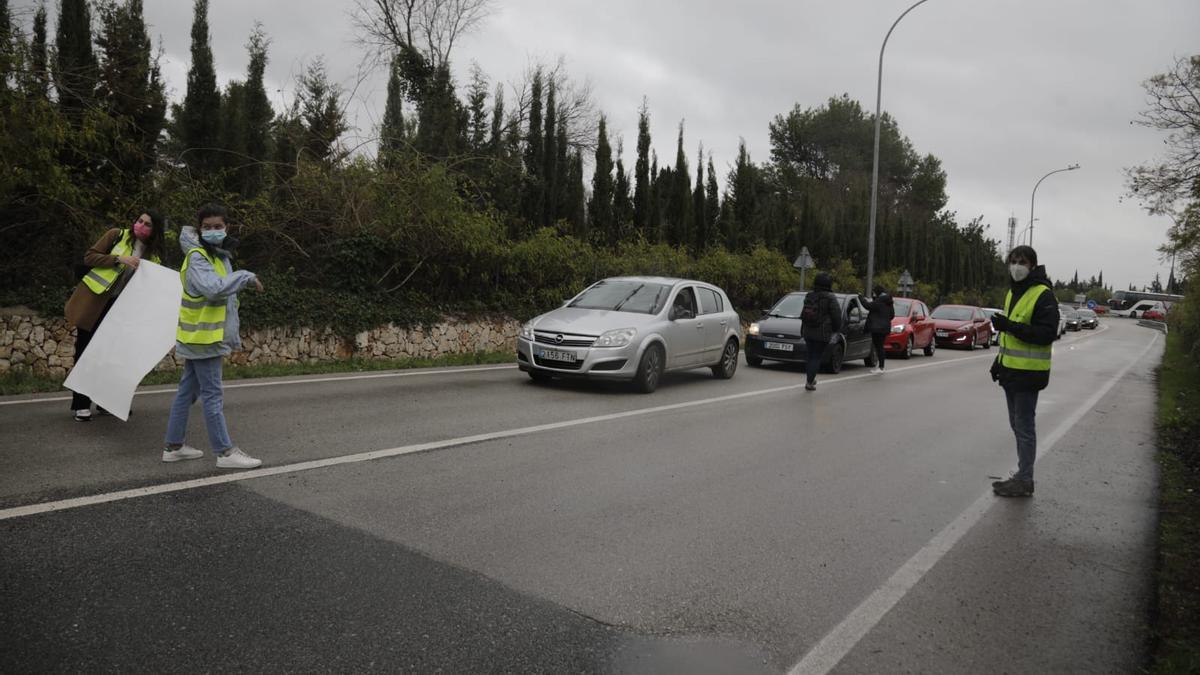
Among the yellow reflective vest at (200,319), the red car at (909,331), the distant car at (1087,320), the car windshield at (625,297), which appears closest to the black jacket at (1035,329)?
the car windshield at (625,297)

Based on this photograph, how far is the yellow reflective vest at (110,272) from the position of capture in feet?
23.1

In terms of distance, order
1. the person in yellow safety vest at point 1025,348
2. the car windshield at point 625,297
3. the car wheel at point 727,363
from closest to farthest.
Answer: the person in yellow safety vest at point 1025,348, the car windshield at point 625,297, the car wheel at point 727,363

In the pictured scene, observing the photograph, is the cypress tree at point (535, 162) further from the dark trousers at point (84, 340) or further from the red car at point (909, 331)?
the dark trousers at point (84, 340)

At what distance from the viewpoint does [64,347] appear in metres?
10.6

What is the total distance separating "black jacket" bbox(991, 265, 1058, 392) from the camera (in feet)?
20.4

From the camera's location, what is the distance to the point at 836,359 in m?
16.0

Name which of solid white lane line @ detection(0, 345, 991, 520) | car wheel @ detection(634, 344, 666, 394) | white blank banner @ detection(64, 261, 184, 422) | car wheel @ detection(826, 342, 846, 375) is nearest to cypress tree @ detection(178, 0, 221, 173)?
car wheel @ detection(634, 344, 666, 394)

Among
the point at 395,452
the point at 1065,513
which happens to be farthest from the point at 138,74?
the point at 1065,513

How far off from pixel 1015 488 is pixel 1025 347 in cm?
113

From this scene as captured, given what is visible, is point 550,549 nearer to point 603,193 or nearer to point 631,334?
point 631,334

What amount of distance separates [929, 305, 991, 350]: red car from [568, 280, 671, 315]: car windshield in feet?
60.8

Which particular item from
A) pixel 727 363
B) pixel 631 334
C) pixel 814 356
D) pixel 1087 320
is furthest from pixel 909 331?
pixel 1087 320

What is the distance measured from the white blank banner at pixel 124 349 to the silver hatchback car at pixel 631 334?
517 centimetres

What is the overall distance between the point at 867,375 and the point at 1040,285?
9731 millimetres
